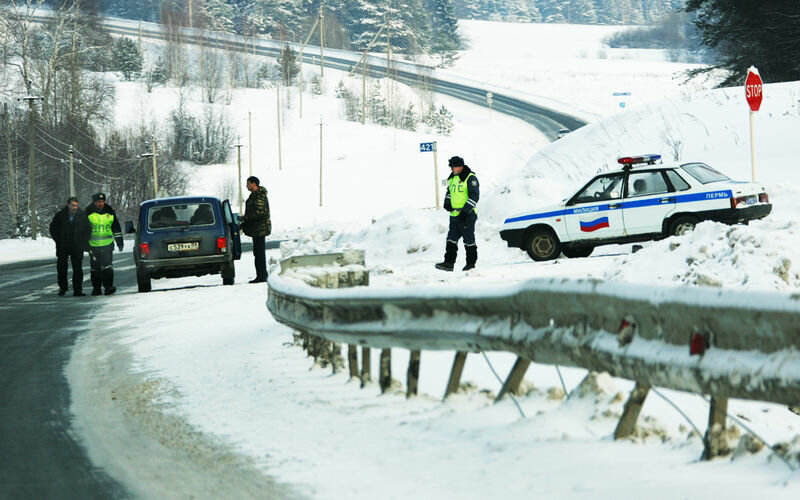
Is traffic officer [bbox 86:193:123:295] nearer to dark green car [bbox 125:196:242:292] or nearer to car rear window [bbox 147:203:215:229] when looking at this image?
dark green car [bbox 125:196:242:292]

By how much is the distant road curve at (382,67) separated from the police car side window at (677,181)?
66.8 m

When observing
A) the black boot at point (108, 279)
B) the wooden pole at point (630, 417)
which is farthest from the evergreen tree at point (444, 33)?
the wooden pole at point (630, 417)

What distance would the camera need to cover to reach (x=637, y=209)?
17.2 meters

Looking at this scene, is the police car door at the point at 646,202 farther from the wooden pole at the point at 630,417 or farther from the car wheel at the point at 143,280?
the wooden pole at the point at 630,417

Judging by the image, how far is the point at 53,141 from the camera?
75438mm

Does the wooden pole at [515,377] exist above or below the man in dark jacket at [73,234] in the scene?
below

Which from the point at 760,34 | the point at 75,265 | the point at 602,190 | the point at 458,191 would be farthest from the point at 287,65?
the point at 458,191

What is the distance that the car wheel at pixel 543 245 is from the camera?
18219 millimetres

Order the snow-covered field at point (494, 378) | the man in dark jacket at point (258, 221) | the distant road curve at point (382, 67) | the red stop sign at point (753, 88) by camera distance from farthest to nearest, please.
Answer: the distant road curve at point (382, 67)
the red stop sign at point (753, 88)
the man in dark jacket at point (258, 221)
the snow-covered field at point (494, 378)

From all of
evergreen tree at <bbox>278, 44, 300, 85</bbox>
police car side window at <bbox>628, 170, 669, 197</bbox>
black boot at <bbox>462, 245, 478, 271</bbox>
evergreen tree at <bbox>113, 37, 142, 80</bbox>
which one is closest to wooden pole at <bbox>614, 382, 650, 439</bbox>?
black boot at <bbox>462, 245, 478, 271</bbox>

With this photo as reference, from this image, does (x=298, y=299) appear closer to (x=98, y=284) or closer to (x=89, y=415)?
(x=89, y=415)

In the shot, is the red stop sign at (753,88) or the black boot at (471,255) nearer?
the black boot at (471,255)

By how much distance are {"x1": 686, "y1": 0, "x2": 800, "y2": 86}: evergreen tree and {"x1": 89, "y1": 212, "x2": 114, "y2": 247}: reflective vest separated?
896 inches

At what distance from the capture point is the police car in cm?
1658
